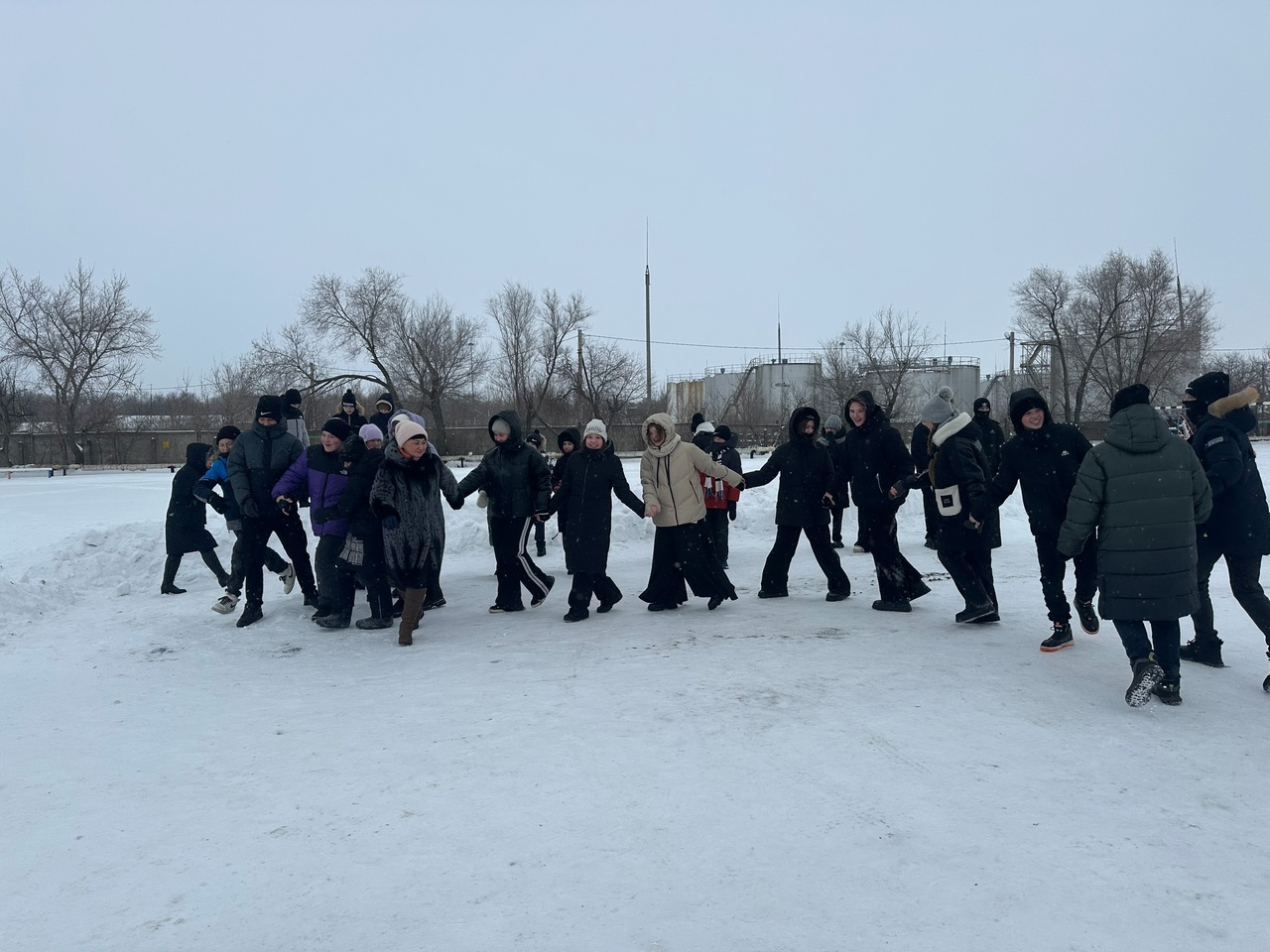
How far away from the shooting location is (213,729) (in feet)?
15.7

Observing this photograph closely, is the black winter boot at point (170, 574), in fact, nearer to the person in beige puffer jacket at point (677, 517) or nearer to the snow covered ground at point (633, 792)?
the snow covered ground at point (633, 792)

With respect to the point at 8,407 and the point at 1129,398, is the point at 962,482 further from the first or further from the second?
the point at 8,407

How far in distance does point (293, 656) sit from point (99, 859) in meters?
3.28

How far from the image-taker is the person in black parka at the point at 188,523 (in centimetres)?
873

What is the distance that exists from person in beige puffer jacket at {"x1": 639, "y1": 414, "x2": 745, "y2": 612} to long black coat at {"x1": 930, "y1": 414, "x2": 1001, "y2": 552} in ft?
6.08

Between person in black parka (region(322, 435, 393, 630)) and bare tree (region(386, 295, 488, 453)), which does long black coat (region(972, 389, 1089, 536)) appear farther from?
bare tree (region(386, 295, 488, 453))

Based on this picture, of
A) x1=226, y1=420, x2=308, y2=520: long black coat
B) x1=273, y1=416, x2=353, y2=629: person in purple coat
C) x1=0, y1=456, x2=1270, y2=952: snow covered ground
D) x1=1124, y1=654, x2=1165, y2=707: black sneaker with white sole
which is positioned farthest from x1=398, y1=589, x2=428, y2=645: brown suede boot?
x1=1124, y1=654, x2=1165, y2=707: black sneaker with white sole

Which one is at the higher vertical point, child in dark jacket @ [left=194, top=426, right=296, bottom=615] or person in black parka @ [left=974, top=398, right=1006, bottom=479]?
person in black parka @ [left=974, top=398, right=1006, bottom=479]

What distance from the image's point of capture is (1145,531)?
15.5 feet

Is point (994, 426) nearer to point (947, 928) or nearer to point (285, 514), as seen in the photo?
point (285, 514)

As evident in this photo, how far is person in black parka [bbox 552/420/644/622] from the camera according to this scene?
7.63 meters

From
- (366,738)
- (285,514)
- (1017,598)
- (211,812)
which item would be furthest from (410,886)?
(1017,598)

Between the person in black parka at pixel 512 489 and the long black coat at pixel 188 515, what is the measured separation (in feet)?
9.68

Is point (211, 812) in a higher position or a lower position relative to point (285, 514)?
lower
